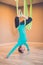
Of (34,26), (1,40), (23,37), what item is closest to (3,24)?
(1,40)

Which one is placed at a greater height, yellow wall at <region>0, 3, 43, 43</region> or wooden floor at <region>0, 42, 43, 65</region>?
yellow wall at <region>0, 3, 43, 43</region>

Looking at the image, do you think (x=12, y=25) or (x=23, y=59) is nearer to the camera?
(x=23, y=59)

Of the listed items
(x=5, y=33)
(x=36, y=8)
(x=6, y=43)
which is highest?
(x=36, y=8)

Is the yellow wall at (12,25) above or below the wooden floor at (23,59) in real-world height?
above

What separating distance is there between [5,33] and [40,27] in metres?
1.89

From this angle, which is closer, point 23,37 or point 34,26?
point 23,37

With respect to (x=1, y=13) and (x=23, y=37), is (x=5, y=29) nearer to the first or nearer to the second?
(x=1, y=13)

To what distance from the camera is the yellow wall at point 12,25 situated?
771cm

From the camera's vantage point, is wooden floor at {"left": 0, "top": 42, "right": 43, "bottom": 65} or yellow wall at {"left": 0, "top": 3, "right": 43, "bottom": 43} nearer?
wooden floor at {"left": 0, "top": 42, "right": 43, "bottom": 65}

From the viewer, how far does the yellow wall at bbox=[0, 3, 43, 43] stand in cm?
771

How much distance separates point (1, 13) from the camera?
7.57 meters

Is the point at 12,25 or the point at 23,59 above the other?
the point at 12,25

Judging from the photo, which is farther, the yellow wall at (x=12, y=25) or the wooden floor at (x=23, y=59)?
the yellow wall at (x=12, y=25)

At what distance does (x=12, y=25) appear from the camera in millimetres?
8273
